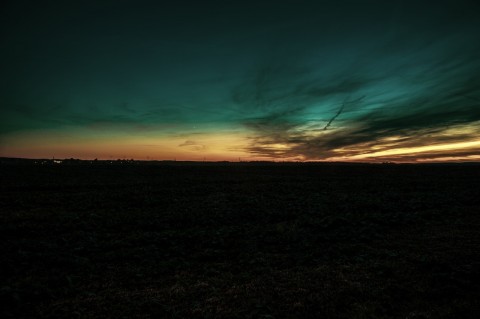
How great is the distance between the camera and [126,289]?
8836mm

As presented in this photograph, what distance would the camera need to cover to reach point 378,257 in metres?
11.5

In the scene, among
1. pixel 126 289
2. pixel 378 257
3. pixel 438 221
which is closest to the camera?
pixel 126 289

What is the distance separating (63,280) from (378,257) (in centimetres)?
1123

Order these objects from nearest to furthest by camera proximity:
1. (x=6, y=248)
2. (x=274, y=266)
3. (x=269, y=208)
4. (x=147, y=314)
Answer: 1. (x=147, y=314)
2. (x=274, y=266)
3. (x=6, y=248)
4. (x=269, y=208)

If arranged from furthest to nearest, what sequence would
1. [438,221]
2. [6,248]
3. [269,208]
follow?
[269,208], [438,221], [6,248]

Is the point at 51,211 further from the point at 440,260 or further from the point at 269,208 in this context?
the point at 440,260

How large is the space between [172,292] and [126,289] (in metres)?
1.49

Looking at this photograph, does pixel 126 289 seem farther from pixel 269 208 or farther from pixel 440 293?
pixel 269 208

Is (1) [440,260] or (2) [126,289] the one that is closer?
(2) [126,289]

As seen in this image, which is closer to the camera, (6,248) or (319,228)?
(6,248)

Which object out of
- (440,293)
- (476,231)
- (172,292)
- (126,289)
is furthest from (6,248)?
(476,231)

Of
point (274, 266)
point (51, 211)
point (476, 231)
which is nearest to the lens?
point (274, 266)

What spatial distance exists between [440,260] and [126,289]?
36.3 ft

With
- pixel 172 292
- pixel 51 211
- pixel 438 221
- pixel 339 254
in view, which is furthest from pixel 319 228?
pixel 51 211
